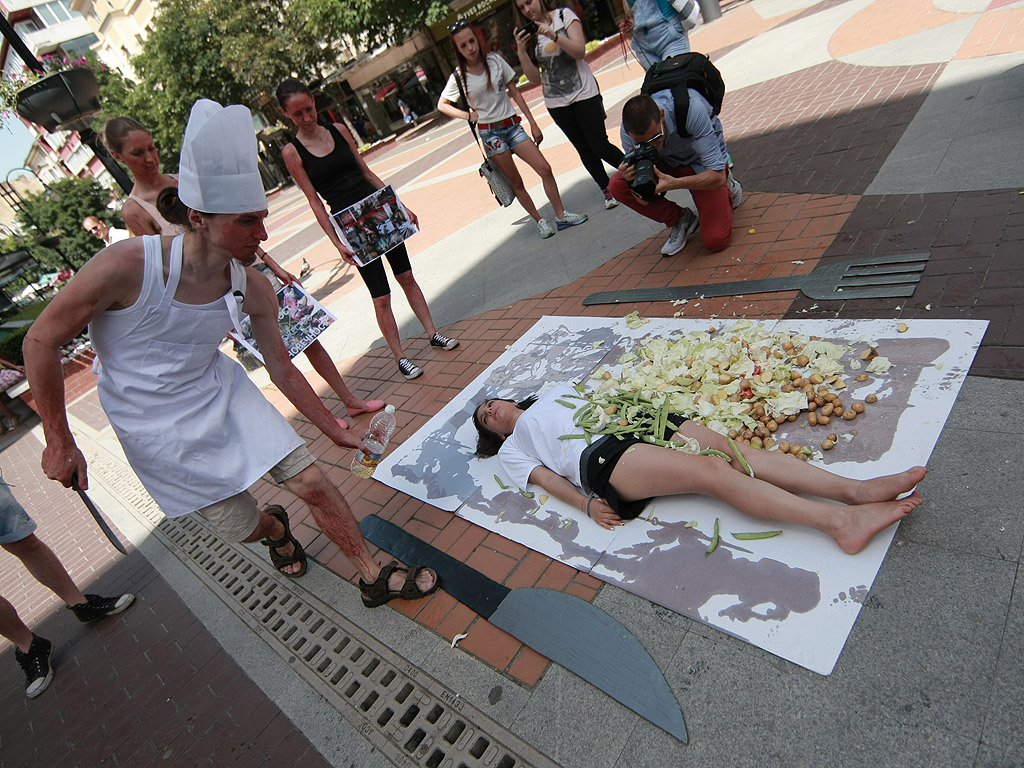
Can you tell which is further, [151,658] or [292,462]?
[151,658]

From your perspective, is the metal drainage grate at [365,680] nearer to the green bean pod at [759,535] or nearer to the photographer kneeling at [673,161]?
the green bean pod at [759,535]

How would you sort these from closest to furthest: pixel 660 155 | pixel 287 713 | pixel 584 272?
pixel 287 713 < pixel 660 155 < pixel 584 272

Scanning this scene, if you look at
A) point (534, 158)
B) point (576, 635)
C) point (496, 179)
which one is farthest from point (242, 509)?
point (496, 179)

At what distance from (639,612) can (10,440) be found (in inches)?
382

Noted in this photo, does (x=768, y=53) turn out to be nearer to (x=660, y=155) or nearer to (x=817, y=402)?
(x=660, y=155)

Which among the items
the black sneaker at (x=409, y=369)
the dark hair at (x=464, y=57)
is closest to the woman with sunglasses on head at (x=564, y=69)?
the dark hair at (x=464, y=57)

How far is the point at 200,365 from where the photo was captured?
229cm

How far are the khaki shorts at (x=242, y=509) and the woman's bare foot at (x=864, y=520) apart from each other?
1990mm

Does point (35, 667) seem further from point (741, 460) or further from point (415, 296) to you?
point (741, 460)

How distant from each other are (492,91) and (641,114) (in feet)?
6.30

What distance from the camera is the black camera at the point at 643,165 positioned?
12.1ft

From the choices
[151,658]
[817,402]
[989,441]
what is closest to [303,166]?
[151,658]

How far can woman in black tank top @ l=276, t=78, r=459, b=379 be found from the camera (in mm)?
3637

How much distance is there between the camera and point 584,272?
4.82 m
